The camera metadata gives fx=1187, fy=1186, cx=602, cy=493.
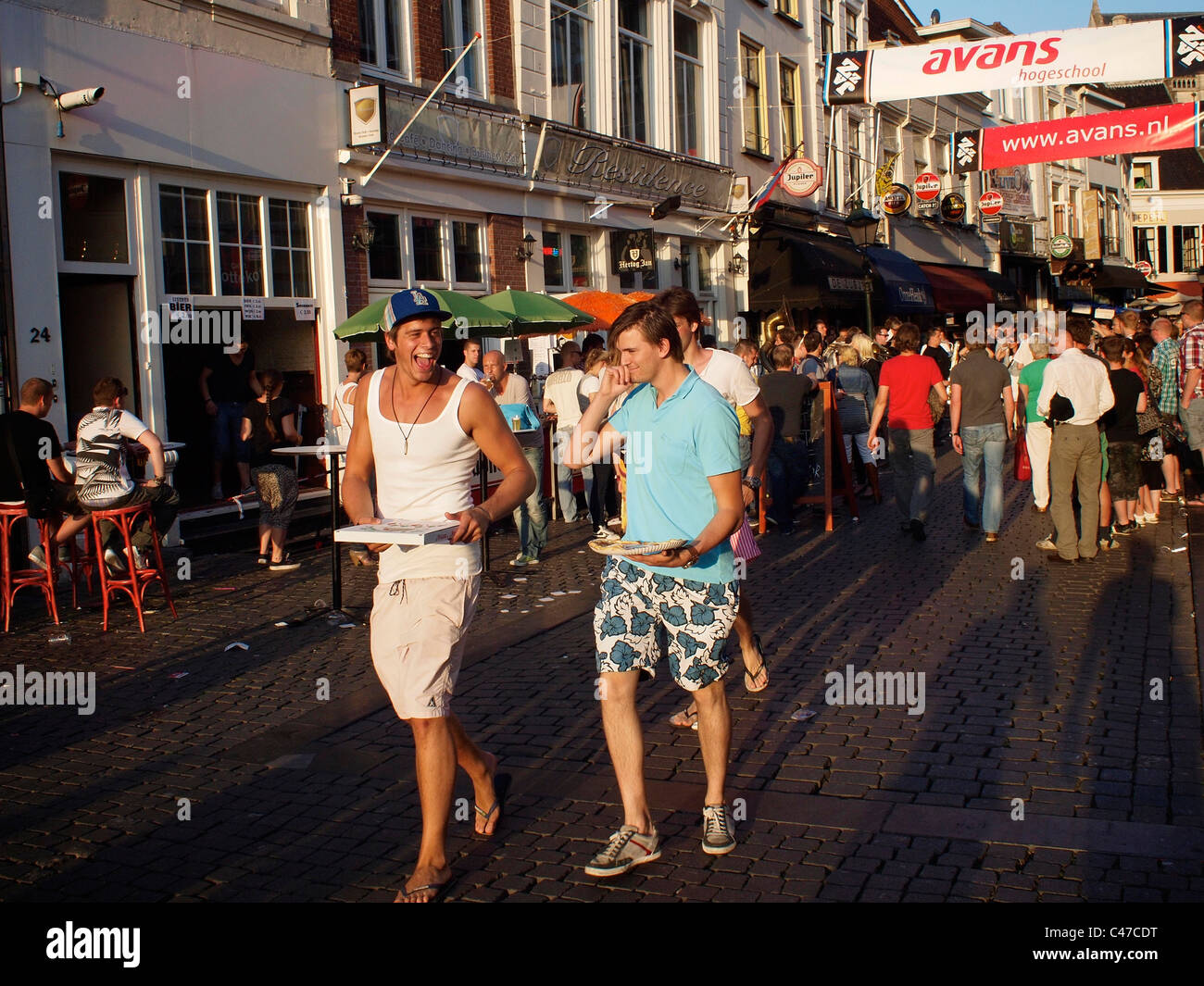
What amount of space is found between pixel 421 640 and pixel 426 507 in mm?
451

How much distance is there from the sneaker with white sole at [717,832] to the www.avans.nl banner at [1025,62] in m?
11.0

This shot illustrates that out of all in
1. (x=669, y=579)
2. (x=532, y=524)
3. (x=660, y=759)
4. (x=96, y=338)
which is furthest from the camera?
(x=96, y=338)

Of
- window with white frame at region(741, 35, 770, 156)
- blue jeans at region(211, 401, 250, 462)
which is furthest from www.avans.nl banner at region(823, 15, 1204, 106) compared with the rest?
window with white frame at region(741, 35, 770, 156)

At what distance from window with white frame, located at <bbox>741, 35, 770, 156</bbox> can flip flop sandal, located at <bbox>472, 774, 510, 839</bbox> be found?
2061 centimetres

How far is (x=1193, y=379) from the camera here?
11.0 metres

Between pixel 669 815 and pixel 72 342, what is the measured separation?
9078 millimetres

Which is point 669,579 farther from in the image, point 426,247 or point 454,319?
point 426,247

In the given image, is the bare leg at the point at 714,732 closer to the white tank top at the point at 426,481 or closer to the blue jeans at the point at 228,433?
the white tank top at the point at 426,481

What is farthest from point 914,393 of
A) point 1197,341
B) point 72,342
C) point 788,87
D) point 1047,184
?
point 1047,184

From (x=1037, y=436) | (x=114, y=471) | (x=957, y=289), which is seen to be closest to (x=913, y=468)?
(x=1037, y=436)

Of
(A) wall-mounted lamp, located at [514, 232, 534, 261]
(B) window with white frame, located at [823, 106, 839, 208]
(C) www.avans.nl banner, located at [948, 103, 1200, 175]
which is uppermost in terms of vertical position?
(B) window with white frame, located at [823, 106, 839, 208]

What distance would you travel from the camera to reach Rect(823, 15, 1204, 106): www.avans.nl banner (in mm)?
12516

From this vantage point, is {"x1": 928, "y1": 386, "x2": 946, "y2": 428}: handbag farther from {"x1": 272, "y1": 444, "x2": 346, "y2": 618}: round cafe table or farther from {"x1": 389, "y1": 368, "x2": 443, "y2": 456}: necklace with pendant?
{"x1": 389, "y1": 368, "x2": 443, "y2": 456}: necklace with pendant

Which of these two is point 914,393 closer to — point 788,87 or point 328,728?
point 328,728
